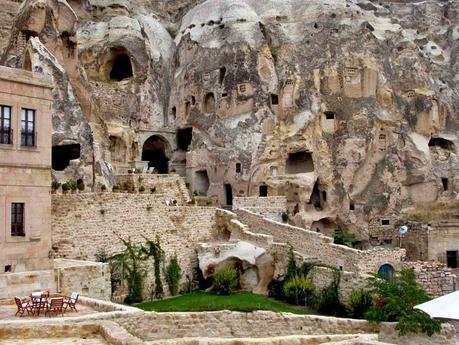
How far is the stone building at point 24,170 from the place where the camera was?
18.3 m

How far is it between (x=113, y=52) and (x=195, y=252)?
686 inches

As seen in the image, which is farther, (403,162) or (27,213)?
(403,162)

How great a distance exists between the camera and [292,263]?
25.5m

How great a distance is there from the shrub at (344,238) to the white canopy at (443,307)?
660 inches

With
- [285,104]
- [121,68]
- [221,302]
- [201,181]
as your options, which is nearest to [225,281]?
[221,302]

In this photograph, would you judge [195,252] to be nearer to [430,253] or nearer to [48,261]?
[48,261]

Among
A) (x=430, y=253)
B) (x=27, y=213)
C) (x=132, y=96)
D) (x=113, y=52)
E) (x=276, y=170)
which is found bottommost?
(x=430, y=253)

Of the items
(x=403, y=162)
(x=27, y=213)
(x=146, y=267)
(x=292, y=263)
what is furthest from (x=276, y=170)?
(x=27, y=213)

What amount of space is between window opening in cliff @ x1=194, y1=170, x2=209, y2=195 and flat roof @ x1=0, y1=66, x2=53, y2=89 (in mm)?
18059

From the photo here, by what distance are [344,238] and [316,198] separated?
305 centimetres

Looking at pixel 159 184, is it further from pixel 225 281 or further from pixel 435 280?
pixel 435 280

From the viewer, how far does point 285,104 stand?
35688 millimetres

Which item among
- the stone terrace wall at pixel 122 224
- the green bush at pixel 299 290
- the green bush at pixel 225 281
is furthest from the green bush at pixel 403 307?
the stone terrace wall at pixel 122 224

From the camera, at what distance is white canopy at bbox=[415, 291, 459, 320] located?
15.4 meters
